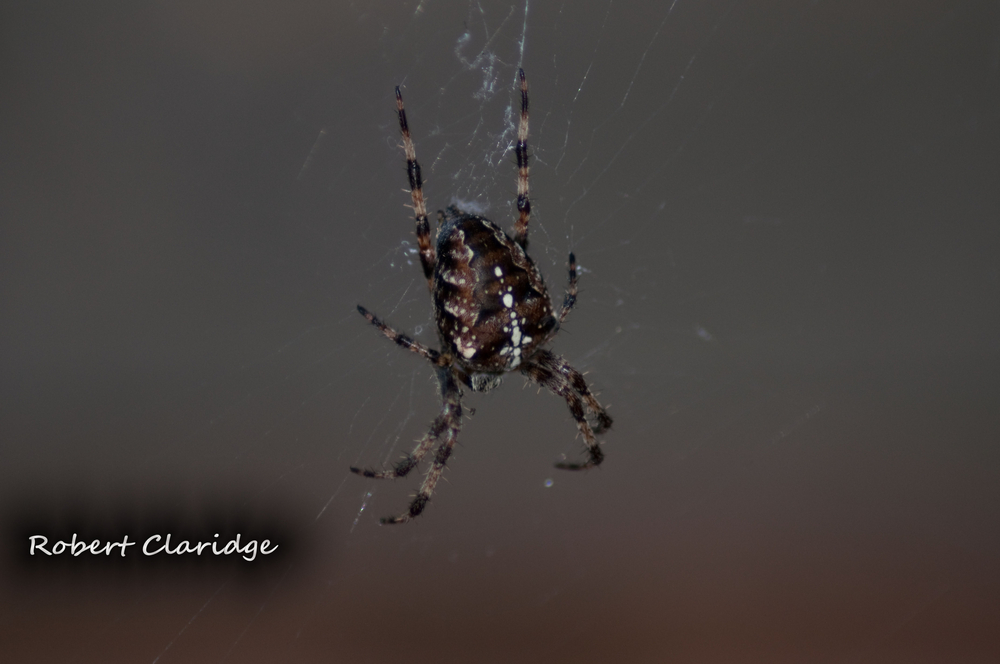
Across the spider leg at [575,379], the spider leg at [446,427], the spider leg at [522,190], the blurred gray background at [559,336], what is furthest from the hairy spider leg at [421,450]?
the blurred gray background at [559,336]

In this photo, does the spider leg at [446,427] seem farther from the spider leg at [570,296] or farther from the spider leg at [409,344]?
the spider leg at [570,296]

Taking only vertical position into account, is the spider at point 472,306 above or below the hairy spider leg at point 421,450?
above

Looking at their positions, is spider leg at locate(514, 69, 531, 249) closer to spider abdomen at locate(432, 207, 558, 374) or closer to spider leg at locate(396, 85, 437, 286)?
spider abdomen at locate(432, 207, 558, 374)

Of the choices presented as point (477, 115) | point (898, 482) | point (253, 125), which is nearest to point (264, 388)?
point (253, 125)

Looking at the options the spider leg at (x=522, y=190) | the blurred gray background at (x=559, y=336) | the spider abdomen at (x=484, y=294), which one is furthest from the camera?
the blurred gray background at (x=559, y=336)

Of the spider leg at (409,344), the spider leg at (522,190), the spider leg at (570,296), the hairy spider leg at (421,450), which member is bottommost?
the hairy spider leg at (421,450)

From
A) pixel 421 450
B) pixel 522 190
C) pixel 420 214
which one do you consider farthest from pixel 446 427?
pixel 522 190

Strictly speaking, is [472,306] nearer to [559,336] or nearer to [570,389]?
[570,389]
